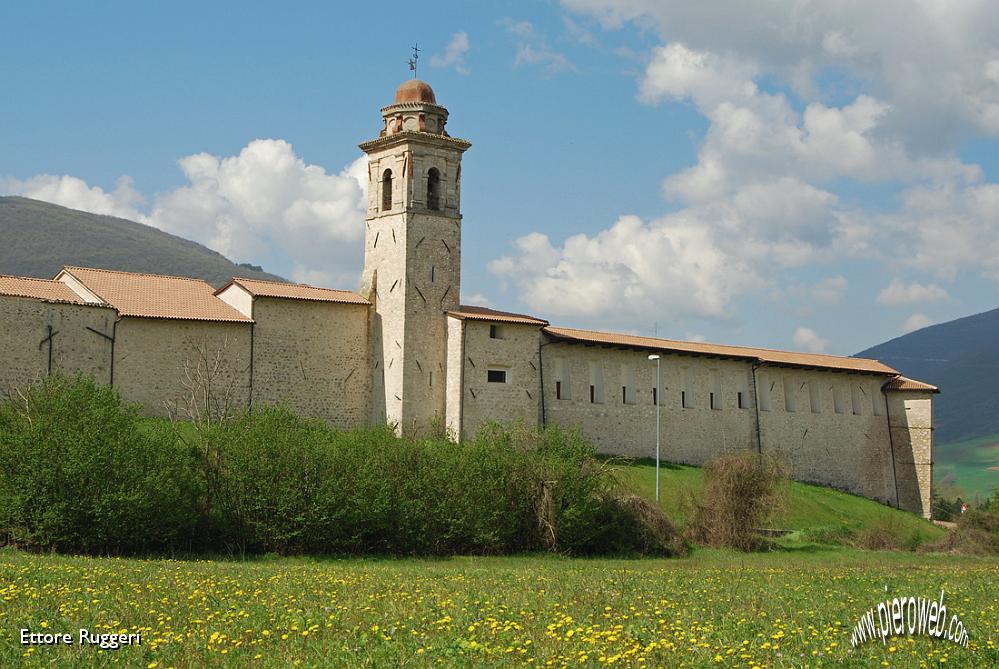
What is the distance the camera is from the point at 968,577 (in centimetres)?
2541

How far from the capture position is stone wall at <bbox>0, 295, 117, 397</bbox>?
37.7m

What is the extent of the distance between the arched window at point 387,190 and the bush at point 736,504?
57.8 feet

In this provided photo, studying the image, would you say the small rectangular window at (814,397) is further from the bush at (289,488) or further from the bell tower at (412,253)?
the bush at (289,488)

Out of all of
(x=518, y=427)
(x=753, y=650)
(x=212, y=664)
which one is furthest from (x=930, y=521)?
(x=212, y=664)

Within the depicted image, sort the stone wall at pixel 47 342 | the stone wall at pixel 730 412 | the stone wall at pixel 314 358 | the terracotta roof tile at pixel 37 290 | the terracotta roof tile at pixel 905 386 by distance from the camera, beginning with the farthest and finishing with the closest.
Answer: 1. the terracotta roof tile at pixel 905 386
2. the stone wall at pixel 730 412
3. the stone wall at pixel 314 358
4. the terracotta roof tile at pixel 37 290
5. the stone wall at pixel 47 342

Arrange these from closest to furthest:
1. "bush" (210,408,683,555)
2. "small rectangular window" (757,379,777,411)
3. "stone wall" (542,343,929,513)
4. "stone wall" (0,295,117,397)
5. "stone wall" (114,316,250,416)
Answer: "bush" (210,408,683,555) < "stone wall" (0,295,117,397) < "stone wall" (114,316,250,416) < "stone wall" (542,343,929,513) < "small rectangular window" (757,379,777,411)

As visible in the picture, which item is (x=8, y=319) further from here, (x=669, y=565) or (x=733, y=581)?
(x=733, y=581)

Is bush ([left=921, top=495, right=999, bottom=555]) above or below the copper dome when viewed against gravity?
below

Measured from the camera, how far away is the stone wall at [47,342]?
37688mm

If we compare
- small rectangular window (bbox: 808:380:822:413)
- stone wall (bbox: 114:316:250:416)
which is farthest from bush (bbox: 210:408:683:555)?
small rectangular window (bbox: 808:380:822:413)

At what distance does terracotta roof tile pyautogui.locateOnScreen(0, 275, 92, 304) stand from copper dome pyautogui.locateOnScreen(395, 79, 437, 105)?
1584cm

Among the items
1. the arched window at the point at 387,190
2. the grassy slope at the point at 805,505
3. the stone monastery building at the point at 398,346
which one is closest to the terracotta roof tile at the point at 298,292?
the stone monastery building at the point at 398,346

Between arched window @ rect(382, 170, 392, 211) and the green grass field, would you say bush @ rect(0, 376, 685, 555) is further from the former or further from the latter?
arched window @ rect(382, 170, 392, 211)

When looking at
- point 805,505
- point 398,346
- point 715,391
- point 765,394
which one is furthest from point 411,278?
point 765,394
